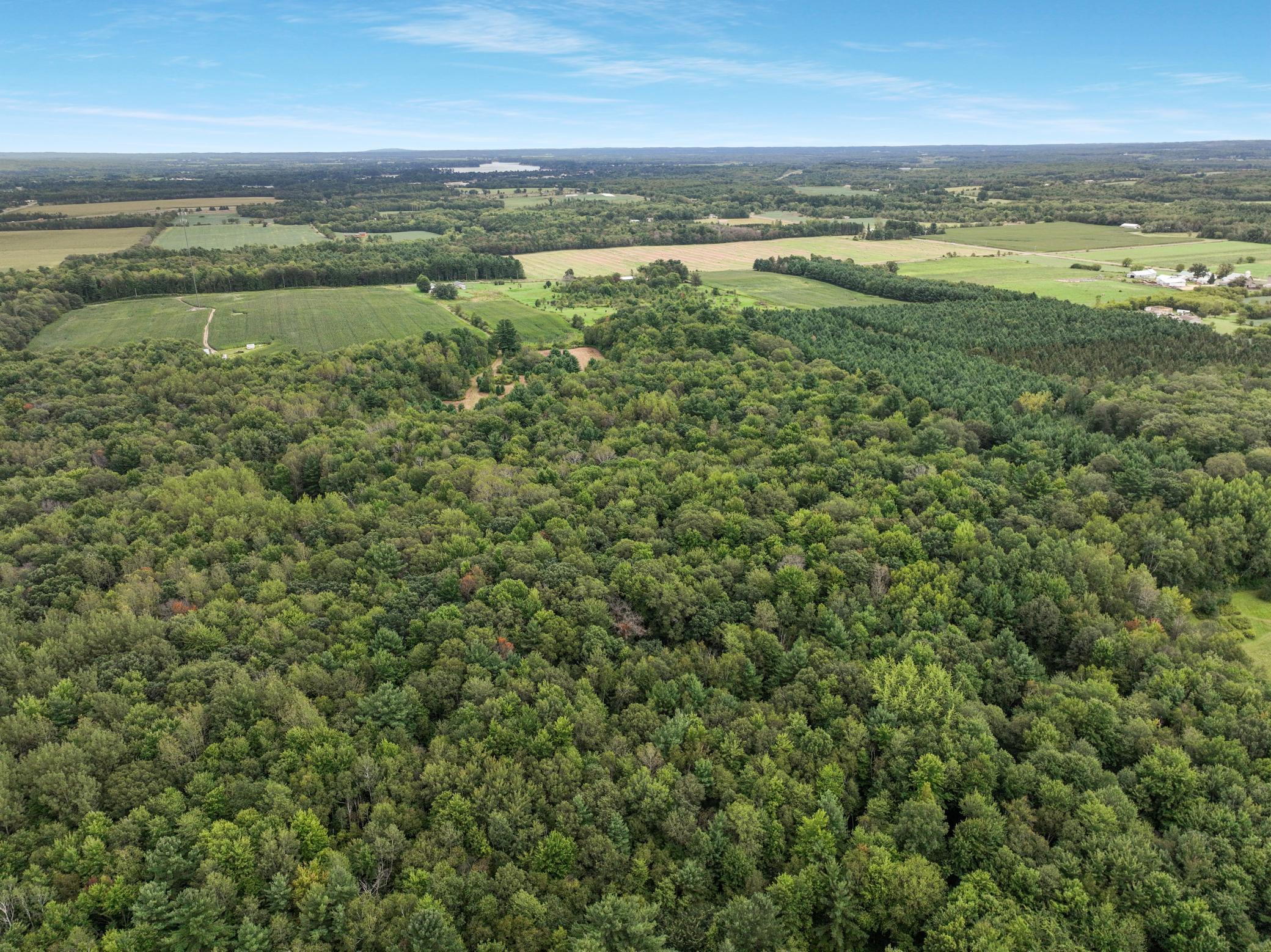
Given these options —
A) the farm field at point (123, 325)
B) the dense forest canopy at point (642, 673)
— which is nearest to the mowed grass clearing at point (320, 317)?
the farm field at point (123, 325)

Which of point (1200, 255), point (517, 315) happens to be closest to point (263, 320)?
point (517, 315)

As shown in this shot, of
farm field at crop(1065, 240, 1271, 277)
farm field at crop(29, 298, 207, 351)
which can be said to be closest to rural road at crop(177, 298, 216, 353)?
farm field at crop(29, 298, 207, 351)

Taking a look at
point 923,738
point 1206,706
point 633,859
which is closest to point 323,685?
point 633,859

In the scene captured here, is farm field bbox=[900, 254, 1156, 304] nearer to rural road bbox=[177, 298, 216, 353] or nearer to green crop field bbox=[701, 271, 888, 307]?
green crop field bbox=[701, 271, 888, 307]

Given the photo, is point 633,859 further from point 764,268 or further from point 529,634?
point 764,268

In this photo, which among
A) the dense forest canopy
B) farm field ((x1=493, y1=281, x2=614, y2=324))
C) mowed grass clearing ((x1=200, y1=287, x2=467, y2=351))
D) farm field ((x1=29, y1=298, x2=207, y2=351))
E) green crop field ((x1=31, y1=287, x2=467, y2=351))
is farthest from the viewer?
farm field ((x1=493, y1=281, x2=614, y2=324))

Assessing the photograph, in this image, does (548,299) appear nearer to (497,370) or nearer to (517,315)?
(517,315)

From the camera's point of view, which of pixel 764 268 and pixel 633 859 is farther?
pixel 764 268
